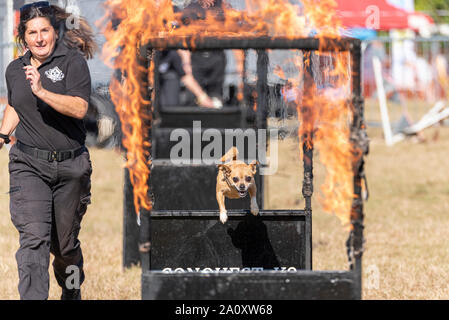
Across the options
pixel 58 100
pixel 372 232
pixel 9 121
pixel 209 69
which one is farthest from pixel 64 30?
pixel 209 69

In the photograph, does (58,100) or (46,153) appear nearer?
(58,100)

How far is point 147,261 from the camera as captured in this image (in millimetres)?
3904

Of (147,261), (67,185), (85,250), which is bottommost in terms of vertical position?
(85,250)

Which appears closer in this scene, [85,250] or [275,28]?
[275,28]

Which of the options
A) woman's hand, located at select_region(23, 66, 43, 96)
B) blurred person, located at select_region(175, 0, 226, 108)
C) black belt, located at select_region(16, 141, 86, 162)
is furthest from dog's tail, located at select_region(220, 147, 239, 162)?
blurred person, located at select_region(175, 0, 226, 108)

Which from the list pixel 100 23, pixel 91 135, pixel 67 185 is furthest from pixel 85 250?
pixel 91 135

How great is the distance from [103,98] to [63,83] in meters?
2.06

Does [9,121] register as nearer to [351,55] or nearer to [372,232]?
[351,55]

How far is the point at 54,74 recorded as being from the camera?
4.71 metres

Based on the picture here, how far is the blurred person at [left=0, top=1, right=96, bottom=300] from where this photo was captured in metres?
4.61

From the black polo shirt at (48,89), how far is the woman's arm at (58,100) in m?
0.07

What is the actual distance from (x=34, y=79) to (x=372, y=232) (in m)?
5.40

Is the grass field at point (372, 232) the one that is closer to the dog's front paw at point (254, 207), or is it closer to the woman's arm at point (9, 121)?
the dog's front paw at point (254, 207)

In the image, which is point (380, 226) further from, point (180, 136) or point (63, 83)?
point (63, 83)
